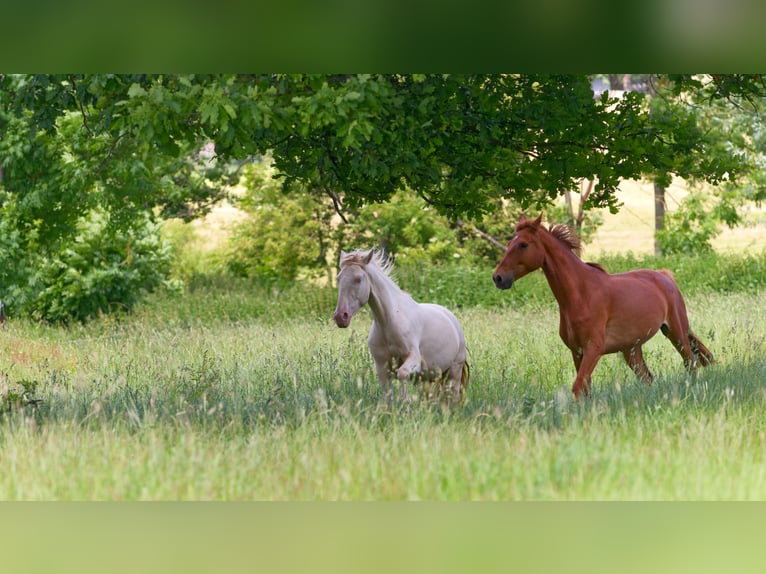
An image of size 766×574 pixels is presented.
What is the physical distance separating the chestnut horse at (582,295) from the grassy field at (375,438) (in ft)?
1.45

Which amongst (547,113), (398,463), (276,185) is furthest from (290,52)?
(276,185)

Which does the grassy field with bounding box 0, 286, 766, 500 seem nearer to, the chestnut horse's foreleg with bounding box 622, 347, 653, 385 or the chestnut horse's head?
the chestnut horse's foreleg with bounding box 622, 347, 653, 385

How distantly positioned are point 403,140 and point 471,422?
9.19ft

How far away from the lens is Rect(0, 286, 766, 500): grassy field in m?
6.18

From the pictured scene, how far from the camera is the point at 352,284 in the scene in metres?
7.32

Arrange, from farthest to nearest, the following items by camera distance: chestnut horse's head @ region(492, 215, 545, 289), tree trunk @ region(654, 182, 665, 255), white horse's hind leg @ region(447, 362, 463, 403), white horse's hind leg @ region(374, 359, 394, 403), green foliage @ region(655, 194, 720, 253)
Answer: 1. tree trunk @ region(654, 182, 665, 255)
2. green foliage @ region(655, 194, 720, 253)
3. white horse's hind leg @ region(447, 362, 463, 403)
4. chestnut horse's head @ region(492, 215, 545, 289)
5. white horse's hind leg @ region(374, 359, 394, 403)

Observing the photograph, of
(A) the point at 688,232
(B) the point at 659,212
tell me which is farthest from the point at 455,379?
(B) the point at 659,212

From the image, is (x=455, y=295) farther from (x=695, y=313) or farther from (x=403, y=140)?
Answer: (x=403, y=140)

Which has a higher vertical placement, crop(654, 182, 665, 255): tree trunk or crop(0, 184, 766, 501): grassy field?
crop(654, 182, 665, 255): tree trunk

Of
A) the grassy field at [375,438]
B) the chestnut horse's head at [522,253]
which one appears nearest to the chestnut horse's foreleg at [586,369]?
the grassy field at [375,438]

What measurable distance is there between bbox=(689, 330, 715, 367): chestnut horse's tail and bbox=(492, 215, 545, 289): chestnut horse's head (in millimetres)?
2456

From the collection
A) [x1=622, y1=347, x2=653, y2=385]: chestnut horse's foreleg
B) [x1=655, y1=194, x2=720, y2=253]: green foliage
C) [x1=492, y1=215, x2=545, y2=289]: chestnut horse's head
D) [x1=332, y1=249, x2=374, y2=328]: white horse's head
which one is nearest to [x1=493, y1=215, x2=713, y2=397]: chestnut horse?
[x1=492, y1=215, x2=545, y2=289]: chestnut horse's head

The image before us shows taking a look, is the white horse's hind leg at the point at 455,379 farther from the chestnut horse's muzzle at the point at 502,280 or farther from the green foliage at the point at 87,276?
the green foliage at the point at 87,276

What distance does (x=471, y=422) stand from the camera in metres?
7.05
